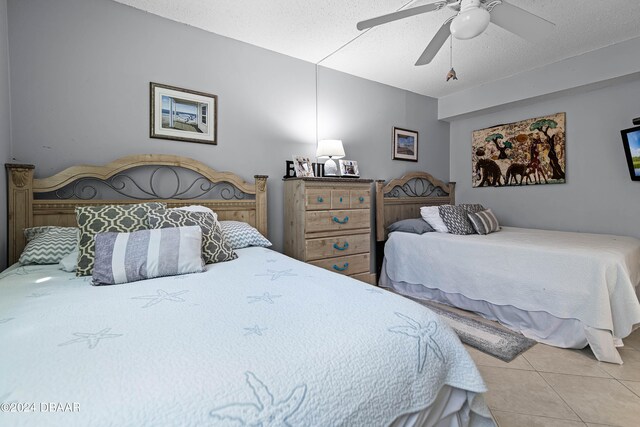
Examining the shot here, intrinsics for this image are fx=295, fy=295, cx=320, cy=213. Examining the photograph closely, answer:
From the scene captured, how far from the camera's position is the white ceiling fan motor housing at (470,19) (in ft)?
5.15

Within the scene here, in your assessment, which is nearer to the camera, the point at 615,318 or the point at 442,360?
the point at 442,360

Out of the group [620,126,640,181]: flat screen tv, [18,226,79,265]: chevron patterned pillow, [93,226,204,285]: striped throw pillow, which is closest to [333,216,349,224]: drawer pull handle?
[93,226,204,285]: striped throw pillow

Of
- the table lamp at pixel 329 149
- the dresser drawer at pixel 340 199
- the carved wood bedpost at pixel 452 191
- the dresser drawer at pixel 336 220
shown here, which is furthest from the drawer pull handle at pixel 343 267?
the carved wood bedpost at pixel 452 191

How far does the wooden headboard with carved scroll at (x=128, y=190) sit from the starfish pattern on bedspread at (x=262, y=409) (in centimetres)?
200

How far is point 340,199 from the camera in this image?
2.77 metres

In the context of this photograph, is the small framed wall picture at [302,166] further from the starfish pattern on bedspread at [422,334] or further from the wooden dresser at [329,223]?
the starfish pattern on bedspread at [422,334]

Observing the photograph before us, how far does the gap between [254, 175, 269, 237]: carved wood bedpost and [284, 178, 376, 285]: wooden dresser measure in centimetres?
24

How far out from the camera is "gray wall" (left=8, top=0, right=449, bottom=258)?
1939 mm

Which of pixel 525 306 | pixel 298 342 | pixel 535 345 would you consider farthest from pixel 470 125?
pixel 298 342

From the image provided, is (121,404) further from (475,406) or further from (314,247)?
(314,247)

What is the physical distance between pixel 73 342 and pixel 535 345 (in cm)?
273

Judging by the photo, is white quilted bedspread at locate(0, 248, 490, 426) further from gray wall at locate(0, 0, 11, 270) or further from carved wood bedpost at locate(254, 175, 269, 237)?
carved wood bedpost at locate(254, 175, 269, 237)

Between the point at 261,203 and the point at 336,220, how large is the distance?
2.32 ft

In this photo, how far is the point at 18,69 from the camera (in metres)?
1.88
